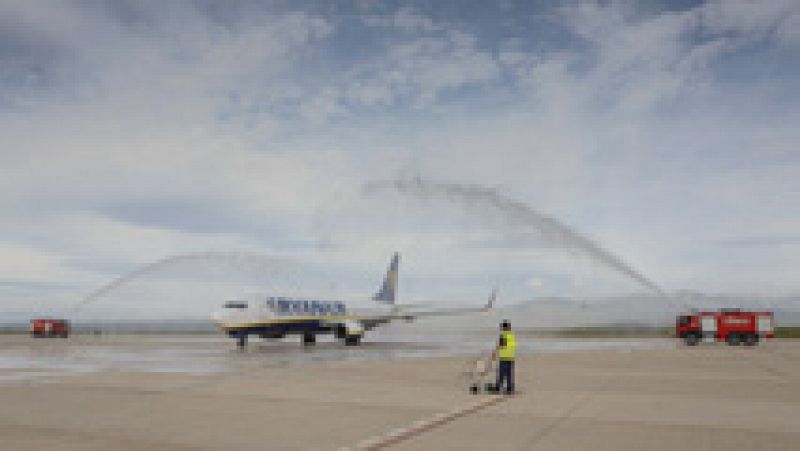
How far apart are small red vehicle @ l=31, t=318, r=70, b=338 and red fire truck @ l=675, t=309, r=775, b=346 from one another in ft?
211

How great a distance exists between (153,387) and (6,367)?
12996mm

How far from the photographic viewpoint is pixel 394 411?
15188mm

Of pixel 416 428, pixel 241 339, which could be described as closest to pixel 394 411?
pixel 416 428

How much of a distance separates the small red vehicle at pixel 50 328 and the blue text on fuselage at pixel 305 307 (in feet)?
124

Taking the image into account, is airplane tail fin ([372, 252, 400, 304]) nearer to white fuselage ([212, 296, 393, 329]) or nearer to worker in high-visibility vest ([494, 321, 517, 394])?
white fuselage ([212, 296, 393, 329])

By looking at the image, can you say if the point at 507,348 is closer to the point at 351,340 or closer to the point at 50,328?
the point at 351,340

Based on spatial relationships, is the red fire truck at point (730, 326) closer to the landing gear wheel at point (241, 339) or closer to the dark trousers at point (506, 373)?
the landing gear wheel at point (241, 339)

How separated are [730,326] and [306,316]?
3201cm

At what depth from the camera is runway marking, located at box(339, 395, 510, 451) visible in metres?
11.3

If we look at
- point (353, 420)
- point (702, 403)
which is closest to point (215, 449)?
point (353, 420)

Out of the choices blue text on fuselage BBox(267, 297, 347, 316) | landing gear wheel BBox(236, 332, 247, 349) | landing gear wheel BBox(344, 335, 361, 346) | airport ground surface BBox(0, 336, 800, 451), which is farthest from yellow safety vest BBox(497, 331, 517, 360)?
landing gear wheel BBox(344, 335, 361, 346)

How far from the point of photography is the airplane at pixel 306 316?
47.3 metres

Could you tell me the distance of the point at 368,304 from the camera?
209 ft

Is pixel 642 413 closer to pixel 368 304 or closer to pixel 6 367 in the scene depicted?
pixel 6 367
